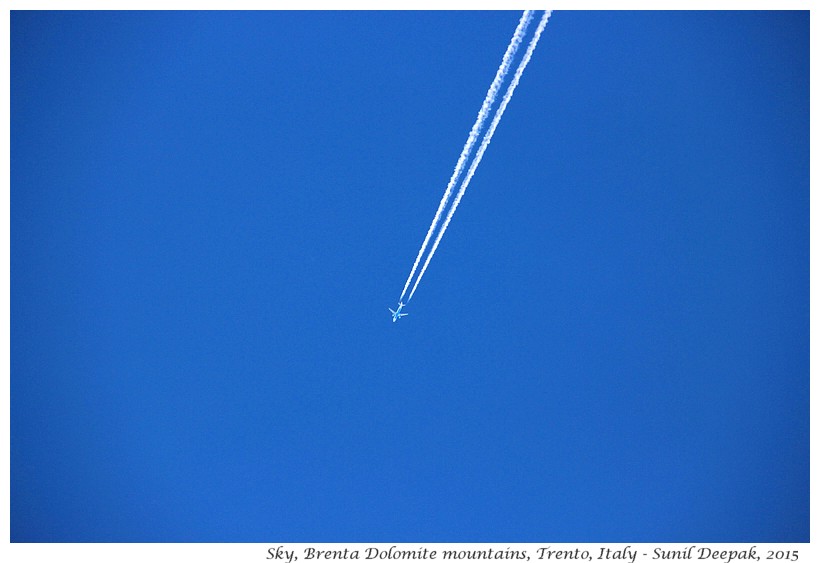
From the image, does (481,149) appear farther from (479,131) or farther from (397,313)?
(397,313)

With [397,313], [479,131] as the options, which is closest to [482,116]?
[479,131]

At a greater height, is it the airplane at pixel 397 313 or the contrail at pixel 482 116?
the contrail at pixel 482 116

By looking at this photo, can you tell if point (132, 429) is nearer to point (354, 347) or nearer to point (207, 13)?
point (354, 347)

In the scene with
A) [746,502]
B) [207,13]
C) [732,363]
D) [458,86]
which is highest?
[207,13]

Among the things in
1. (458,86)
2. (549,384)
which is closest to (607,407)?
(549,384)

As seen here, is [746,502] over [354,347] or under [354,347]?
under

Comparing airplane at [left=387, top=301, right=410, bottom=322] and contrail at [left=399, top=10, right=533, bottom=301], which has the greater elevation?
contrail at [left=399, top=10, right=533, bottom=301]

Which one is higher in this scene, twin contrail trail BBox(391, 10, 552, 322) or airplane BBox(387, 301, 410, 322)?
twin contrail trail BBox(391, 10, 552, 322)
